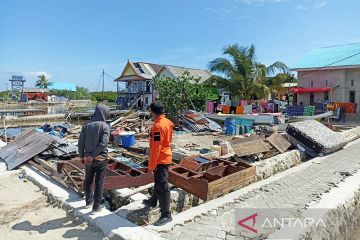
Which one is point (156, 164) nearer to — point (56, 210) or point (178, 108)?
point (56, 210)

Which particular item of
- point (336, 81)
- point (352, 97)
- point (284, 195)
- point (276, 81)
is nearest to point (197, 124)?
point (276, 81)

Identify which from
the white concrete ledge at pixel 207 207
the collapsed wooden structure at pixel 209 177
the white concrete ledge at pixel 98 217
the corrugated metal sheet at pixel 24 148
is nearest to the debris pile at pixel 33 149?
the corrugated metal sheet at pixel 24 148

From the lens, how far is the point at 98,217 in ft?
16.3

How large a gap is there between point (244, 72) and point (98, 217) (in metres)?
23.2

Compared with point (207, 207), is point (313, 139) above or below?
above

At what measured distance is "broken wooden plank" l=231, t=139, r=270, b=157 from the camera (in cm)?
910

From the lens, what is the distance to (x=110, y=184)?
5844mm

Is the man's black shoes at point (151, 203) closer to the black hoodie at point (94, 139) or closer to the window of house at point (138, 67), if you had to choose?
the black hoodie at point (94, 139)

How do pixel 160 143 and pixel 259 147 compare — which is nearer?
pixel 160 143

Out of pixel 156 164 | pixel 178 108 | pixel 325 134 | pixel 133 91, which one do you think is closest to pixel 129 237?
pixel 156 164

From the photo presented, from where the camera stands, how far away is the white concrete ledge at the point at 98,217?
4.35 meters

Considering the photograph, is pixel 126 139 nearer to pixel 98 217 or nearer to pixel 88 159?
pixel 88 159

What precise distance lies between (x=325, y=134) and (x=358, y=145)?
2284 millimetres

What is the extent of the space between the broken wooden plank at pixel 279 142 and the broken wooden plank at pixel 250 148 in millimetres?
Result: 525
